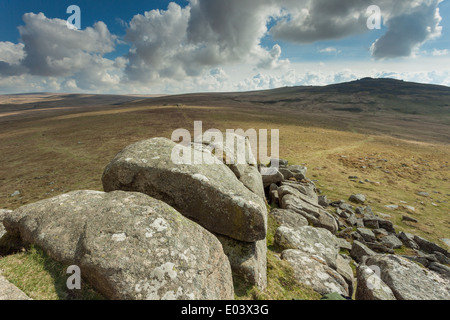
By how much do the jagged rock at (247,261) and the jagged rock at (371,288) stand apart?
3171mm

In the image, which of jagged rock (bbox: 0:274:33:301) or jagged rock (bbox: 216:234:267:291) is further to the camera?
jagged rock (bbox: 216:234:267:291)

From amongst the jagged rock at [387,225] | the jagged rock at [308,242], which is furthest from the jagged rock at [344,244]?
the jagged rock at [387,225]

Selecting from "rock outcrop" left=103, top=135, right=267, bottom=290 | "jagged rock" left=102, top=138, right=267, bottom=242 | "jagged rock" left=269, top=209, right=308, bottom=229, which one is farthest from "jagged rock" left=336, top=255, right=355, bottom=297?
"jagged rock" left=102, top=138, right=267, bottom=242

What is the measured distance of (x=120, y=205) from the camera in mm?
6102

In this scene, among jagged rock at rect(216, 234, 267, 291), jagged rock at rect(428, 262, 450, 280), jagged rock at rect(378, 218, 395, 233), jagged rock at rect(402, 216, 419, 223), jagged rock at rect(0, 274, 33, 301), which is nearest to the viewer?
jagged rock at rect(0, 274, 33, 301)

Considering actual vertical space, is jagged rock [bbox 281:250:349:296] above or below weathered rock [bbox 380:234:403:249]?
above

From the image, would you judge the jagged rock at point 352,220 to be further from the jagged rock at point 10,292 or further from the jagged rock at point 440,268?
the jagged rock at point 10,292

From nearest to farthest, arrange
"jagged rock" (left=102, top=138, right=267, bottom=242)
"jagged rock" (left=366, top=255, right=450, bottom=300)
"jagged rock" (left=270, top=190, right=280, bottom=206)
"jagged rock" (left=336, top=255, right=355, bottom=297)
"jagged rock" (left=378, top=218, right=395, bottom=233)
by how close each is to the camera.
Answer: "jagged rock" (left=366, top=255, right=450, bottom=300)
"jagged rock" (left=102, top=138, right=267, bottom=242)
"jagged rock" (left=336, top=255, right=355, bottom=297)
"jagged rock" (left=378, top=218, right=395, bottom=233)
"jagged rock" (left=270, top=190, right=280, bottom=206)

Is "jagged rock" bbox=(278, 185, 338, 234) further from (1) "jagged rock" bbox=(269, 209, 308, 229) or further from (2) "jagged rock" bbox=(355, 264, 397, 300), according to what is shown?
(2) "jagged rock" bbox=(355, 264, 397, 300)

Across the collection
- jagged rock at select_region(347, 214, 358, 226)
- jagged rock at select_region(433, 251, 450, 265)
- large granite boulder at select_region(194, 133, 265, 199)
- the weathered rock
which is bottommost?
jagged rock at select_region(433, 251, 450, 265)

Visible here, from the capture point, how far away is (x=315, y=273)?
7.66 meters

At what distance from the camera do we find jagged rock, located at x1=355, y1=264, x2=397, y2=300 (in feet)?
21.3

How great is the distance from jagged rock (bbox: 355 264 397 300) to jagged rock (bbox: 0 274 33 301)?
926 centimetres
